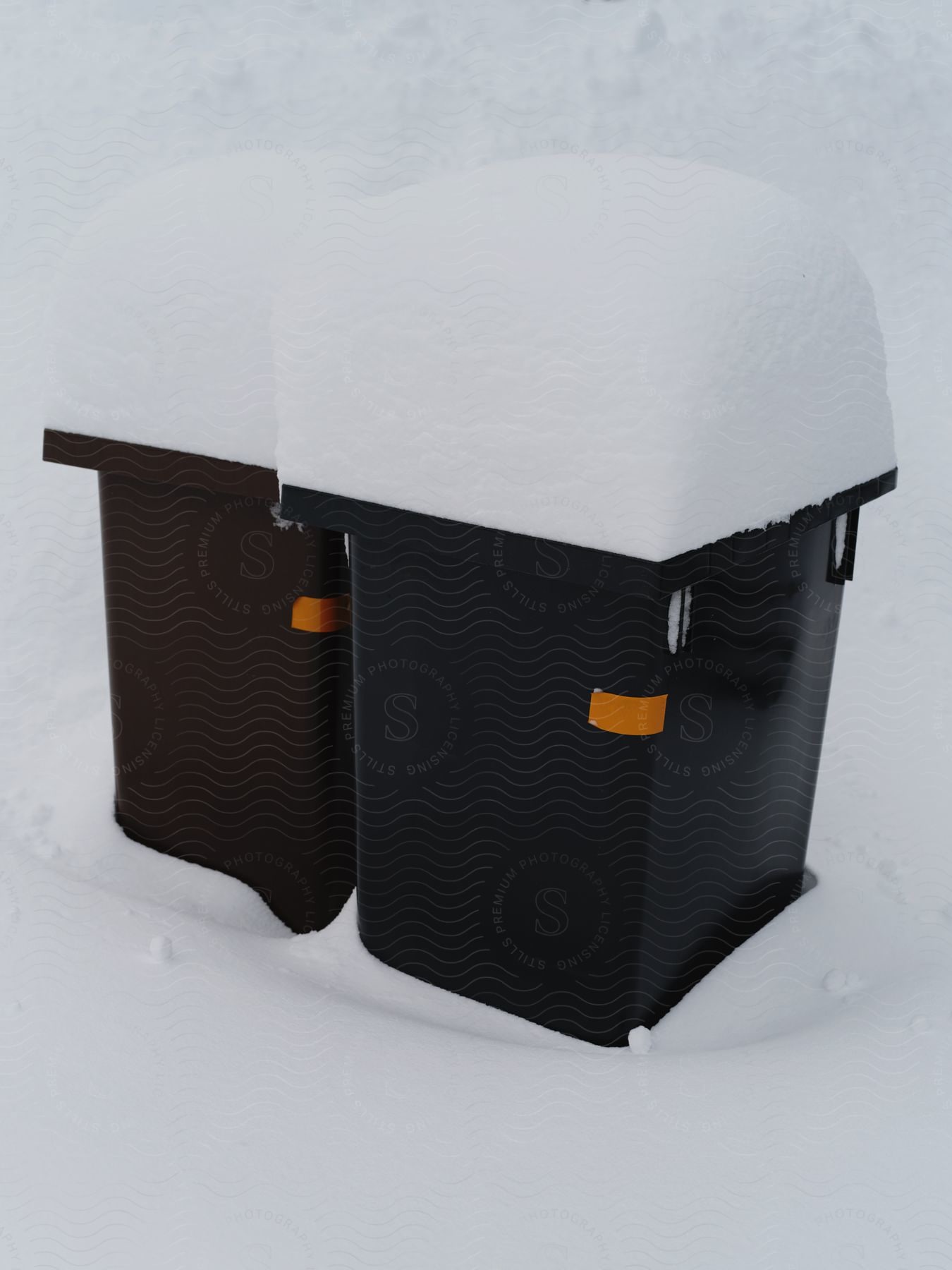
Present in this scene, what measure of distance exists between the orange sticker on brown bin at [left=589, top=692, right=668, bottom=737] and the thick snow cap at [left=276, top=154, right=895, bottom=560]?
33 cm

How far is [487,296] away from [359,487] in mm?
476

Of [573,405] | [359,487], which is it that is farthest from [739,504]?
[359,487]

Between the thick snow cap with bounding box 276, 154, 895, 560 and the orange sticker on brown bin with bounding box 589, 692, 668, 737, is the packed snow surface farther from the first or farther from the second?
the orange sticker on brown bin with bounding box 589, 692, 668, 737

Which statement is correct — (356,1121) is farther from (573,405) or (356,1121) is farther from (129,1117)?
(573,405)

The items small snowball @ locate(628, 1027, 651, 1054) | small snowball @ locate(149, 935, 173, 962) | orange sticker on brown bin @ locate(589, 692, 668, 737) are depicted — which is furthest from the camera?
small snowball @ locate(149, 935, 173, 962)

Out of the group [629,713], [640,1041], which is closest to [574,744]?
[629,713]

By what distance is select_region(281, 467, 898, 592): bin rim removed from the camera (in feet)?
7.08

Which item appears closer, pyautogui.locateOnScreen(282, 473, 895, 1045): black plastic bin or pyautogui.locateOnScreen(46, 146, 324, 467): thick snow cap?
pyautogui.locateOnScreen(282, 473, 895, 1045): black plastic bin

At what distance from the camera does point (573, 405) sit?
2.17m

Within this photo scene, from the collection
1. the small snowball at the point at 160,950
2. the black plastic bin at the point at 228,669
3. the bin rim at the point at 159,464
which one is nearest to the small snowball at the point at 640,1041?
the black plastic bin at the point at 228,669

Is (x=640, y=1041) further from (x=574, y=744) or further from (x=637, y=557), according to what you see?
(x=637, y=557)

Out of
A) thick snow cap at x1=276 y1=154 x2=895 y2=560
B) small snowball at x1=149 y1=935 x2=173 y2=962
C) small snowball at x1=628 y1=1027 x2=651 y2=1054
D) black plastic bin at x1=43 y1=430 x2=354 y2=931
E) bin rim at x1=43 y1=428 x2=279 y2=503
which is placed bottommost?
small snowball at x1=628 y1=1027 x2=651 y2=1054

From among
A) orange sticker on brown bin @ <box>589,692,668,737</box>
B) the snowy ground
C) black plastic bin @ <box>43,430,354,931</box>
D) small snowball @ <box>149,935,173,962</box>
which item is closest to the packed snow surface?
black plastic bin @ <box>43,430,354,931</box>

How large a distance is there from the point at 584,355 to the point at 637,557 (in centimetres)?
37
